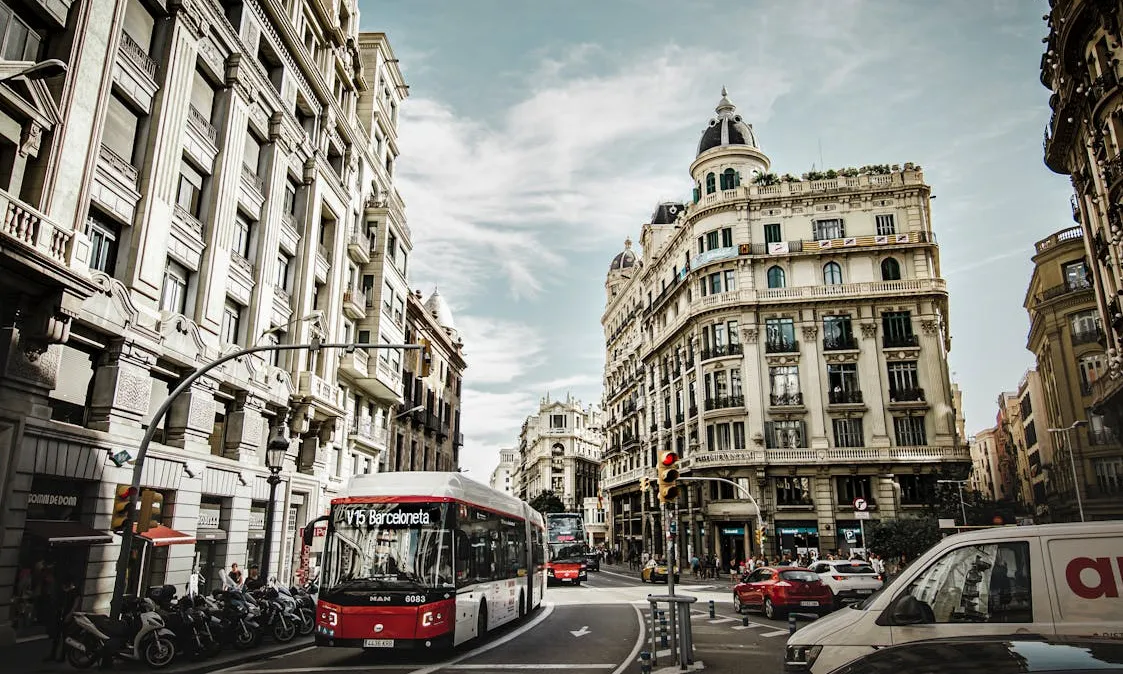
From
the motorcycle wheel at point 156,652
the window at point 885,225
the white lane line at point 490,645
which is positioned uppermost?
the window at point 885,225

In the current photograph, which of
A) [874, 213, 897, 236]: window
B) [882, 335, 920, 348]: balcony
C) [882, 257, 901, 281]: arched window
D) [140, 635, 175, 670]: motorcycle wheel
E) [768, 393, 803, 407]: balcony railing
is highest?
[874, 213, 897, 236]: window

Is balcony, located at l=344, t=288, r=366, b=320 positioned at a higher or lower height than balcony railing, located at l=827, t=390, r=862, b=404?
higher

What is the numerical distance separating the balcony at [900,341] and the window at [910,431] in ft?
15.6

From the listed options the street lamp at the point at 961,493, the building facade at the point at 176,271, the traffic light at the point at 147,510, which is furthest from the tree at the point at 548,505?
the traffic light at the point at 147,510

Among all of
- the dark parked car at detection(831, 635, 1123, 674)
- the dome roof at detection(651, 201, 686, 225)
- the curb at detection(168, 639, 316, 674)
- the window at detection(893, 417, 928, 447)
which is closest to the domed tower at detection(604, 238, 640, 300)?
the dome roof at detection(651, 201, 686, 225)

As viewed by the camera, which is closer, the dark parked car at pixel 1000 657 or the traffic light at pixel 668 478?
the dark parked car at pixel 1000 657

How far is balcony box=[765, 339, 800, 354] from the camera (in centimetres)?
4747

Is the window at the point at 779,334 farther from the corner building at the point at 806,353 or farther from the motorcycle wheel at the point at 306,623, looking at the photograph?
the motorcycle wheel at the point at 306,623

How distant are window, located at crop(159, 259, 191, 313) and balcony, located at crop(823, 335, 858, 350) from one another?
1547 inches

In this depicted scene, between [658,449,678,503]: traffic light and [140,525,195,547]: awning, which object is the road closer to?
[658,449,678,503]: traffic light

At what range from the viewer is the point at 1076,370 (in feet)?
146

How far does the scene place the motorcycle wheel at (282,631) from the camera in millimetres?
14945

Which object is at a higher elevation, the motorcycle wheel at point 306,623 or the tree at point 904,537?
the tree at point 904,537

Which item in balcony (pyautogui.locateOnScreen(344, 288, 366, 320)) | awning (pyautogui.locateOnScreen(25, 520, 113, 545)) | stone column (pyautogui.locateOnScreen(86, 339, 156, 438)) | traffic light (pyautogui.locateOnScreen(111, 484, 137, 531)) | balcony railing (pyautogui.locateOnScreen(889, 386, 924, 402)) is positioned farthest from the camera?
balcony railing (pyautogui.locateOnScreen(889, 386, 924, 402))
